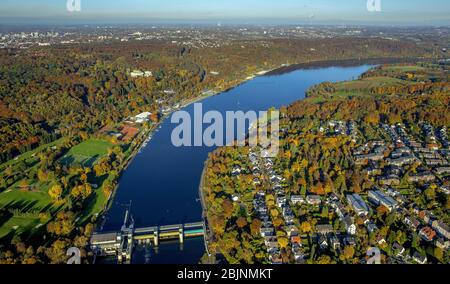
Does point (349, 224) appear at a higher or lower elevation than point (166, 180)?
lower

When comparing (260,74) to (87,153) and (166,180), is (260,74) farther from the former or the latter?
(166,180)

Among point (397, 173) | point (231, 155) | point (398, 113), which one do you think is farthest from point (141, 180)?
point (398, 113)

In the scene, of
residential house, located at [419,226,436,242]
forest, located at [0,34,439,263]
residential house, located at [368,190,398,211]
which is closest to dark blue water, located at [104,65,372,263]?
forest, located at [0,34,439,263]

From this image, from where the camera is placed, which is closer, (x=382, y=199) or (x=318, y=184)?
(x=382, y=199)

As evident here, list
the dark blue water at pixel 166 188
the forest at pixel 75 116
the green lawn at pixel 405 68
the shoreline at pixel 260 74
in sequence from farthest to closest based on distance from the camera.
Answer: the green lawn at pixel 405 68 → the shoreline at pixel 260 74 → the forest at pixel 75 116 → the dark blue water at pixel 166 188

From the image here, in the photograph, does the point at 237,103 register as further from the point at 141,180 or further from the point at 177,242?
the point at 177,242

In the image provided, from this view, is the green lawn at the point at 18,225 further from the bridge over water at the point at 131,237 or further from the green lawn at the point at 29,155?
the green lawn at the point at 29,155

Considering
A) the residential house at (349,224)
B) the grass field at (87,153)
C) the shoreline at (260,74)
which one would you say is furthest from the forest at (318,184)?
the grass field at (87,153)

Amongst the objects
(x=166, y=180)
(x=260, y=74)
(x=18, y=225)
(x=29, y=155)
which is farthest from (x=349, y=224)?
(x=260, y=74)
